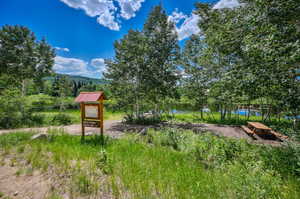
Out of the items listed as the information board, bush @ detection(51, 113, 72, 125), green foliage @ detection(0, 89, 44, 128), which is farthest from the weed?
bush @ detection(51, 113, 72, 125)

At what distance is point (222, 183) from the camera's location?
216cm

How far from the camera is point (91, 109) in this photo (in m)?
5.11

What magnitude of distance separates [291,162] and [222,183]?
7.55 feet

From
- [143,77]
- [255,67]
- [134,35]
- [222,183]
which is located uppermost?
[134,35]

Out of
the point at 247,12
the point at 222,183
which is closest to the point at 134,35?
the point at 247,12

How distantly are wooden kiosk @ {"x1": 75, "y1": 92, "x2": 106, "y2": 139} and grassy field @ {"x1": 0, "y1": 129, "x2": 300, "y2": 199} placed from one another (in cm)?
91

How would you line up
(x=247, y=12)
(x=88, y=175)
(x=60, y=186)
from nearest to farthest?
(x=60, y=186), (x=88, y=175), (x=247, y=12)

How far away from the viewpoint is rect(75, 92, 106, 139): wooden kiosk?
4.96m

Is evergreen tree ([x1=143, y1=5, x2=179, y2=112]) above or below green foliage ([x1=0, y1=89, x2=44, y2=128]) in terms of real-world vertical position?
above

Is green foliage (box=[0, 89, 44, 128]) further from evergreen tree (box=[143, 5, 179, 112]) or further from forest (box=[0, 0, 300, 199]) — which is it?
evergreen tree (box=[143, 5, 179, 112])

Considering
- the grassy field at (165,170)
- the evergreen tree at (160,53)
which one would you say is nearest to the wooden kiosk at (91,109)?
the grassy field at (165,170)

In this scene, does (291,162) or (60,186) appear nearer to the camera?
(60,186)

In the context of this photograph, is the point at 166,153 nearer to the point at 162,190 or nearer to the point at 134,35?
the point at 162,190

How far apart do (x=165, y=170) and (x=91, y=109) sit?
3.93 metres
